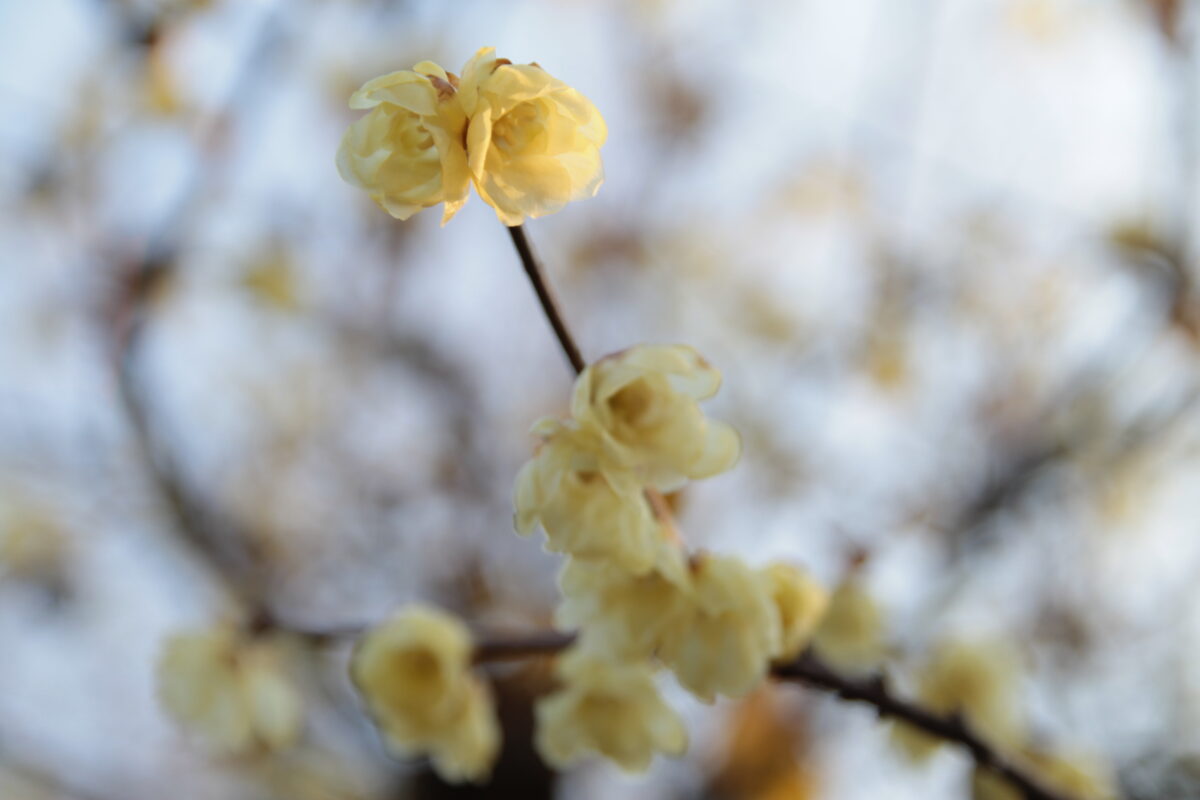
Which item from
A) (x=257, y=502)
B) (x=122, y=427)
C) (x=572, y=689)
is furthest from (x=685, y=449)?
(x=257, y=502)

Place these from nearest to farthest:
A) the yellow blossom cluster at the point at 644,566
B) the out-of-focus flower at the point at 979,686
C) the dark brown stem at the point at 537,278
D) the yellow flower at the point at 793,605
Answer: the dark brown stem at the point at 537,278
the yellow blossom cluster at the point at 644,566
the yellow flower at the point at 793,605
the out-of-focus flower at the point at 979,686

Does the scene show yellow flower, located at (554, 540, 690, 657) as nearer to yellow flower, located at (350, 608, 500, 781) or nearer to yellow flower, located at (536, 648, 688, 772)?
yellow flower, located at (536, 648, 688, 772)

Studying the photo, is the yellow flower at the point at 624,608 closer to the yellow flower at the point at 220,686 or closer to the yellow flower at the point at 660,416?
the yellow flower at the point at 660,416

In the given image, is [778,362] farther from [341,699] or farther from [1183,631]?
[341,699]

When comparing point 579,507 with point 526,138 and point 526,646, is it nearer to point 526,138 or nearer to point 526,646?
point 526,138

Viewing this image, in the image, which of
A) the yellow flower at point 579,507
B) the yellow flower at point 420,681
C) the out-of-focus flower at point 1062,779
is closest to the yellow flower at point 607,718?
the yellow flower at point 420,681

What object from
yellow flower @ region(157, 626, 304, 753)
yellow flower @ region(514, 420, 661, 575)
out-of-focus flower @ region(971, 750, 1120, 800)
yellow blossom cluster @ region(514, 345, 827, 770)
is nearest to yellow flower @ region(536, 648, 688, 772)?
yellow blossom cluster @ region(514, 345, 827, 770)
